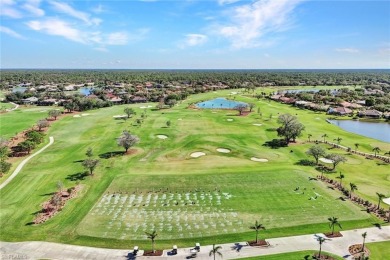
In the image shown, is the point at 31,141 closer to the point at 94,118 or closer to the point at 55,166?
the point at 55,166

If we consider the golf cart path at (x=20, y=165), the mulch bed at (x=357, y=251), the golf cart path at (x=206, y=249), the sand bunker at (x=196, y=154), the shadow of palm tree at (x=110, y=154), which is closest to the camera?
the mulch bed at (x=357, y=251)

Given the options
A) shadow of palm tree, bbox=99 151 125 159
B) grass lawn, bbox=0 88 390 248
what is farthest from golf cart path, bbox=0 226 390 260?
shadow of palm tree, bbox=99 151 125 159

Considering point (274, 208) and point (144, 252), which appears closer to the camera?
point (144, 252)

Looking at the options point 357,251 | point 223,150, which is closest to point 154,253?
point 357,251

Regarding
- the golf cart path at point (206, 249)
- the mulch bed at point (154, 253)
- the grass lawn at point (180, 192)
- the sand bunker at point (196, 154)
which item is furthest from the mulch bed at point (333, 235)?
the sand bunker at point (196, 154)

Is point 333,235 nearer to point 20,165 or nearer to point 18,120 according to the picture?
point 20,165

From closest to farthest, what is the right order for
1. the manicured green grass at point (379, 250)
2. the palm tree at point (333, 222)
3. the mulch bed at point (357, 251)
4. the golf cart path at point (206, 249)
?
the manicured green grass at point (379, 250) → the mulch bed at point (357, 251) → the golf cart path at point (206, 249) → the palm tree at point (333, 222)

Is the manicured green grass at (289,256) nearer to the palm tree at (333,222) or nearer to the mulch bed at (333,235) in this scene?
the mulch bed at (333,235)

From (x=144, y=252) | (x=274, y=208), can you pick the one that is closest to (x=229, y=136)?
(x=274, y=208)
